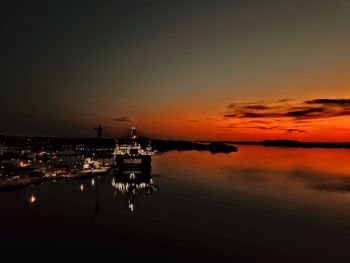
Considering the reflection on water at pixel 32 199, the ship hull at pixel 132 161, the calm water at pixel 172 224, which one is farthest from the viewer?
the ship hull at pixel 132 161

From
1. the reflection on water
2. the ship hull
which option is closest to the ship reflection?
the ship hull

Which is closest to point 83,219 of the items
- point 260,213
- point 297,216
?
point 260,213

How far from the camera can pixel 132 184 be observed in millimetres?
83812

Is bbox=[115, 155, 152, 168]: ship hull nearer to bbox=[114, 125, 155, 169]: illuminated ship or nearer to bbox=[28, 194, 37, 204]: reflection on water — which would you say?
bbox=[114, 125, 155, 169]: illuminated ship

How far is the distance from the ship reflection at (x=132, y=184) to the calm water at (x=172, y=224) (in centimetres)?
89

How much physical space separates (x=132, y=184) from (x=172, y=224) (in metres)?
40.5

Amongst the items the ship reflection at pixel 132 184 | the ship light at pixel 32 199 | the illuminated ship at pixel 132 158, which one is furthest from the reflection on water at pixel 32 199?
the illuminated ship at pixel 132 158

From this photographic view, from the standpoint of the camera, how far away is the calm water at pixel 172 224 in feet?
111

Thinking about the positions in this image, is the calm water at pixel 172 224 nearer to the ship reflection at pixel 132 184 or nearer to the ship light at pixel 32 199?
the ship light at pixel 32 199

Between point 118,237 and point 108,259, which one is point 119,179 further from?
point 108,259

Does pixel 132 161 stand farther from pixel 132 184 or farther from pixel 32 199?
pixel 32 199

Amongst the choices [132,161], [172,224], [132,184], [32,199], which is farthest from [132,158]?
[172,224]

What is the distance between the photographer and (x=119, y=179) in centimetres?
9100

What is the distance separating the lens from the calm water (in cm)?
3394
